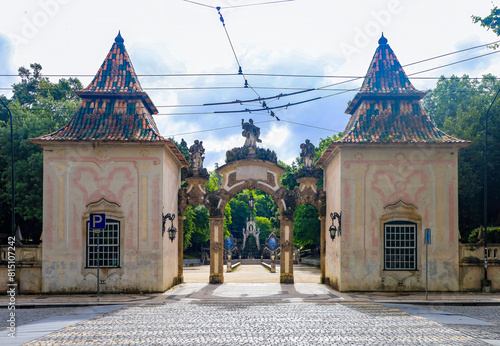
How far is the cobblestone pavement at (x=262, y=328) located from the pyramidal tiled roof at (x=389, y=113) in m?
8.70

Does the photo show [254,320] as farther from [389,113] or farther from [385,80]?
[385,80]

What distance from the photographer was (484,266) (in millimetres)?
23891

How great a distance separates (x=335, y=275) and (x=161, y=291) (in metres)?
7.87

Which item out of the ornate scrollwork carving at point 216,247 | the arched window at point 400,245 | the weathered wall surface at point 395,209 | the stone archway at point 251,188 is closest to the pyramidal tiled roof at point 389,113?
the weathered wall surface at point 395,209

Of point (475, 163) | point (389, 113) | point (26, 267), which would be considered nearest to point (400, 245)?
point (389, 113)

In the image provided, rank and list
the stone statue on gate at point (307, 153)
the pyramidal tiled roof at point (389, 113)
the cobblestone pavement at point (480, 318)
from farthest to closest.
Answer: the stone statue on gate at point (307, 153), the pyramidal tiled roof at point (389, 113), the cobblestone pavement at point (480, 318)

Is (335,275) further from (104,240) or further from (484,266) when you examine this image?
(104,240)

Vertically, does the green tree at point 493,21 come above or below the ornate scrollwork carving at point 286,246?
above

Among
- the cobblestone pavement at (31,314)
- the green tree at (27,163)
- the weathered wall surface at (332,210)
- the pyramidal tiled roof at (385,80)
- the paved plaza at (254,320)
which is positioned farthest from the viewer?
the green tree at (27,163)

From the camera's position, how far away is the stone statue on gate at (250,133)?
29.1 meters

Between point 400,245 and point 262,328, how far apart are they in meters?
12.3

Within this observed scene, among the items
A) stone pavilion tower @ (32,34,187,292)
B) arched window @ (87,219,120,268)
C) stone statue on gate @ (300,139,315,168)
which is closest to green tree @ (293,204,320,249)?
stone statue on gate @ (300,139,315,168)

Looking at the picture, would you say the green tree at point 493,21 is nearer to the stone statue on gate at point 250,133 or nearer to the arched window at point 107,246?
the stone statue on gate at point 250,133

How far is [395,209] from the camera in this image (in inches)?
953
